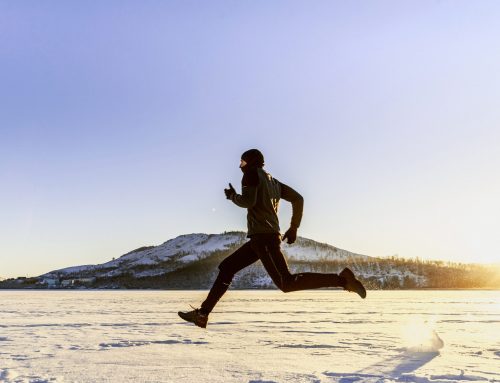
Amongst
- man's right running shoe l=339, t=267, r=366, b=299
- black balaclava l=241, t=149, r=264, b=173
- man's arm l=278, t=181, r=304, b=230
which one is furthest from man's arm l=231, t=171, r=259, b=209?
man's right running shoe l=339, t=267, r=366, b=299

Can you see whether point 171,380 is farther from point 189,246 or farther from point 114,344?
point 189,246

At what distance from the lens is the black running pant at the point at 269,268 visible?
5.28 meters

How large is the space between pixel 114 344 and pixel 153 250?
101064 millimetres

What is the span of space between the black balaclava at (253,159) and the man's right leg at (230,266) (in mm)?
709

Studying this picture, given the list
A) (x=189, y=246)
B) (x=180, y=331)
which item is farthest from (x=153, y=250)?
(x=180, y=331)

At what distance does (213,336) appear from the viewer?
7754 millimetres

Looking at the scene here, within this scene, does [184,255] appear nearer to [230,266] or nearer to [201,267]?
[201,267]

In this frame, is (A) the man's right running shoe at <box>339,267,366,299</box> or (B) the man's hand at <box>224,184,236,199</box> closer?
(B) the man's hand at <box>224,184,236,199</box>

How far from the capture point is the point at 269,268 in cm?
533

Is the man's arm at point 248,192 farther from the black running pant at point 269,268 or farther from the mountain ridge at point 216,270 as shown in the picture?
the mountain ridge at point 216,270

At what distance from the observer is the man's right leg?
5.43m

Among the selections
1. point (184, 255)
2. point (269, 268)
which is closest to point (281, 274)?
point (269, 268)

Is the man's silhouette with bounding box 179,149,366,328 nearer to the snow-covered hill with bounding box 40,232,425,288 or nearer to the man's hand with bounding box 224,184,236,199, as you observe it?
the man's hand with bounding box 224,184,236,199

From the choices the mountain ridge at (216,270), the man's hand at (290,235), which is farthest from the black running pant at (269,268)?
the mountain ridge at (216,270)
